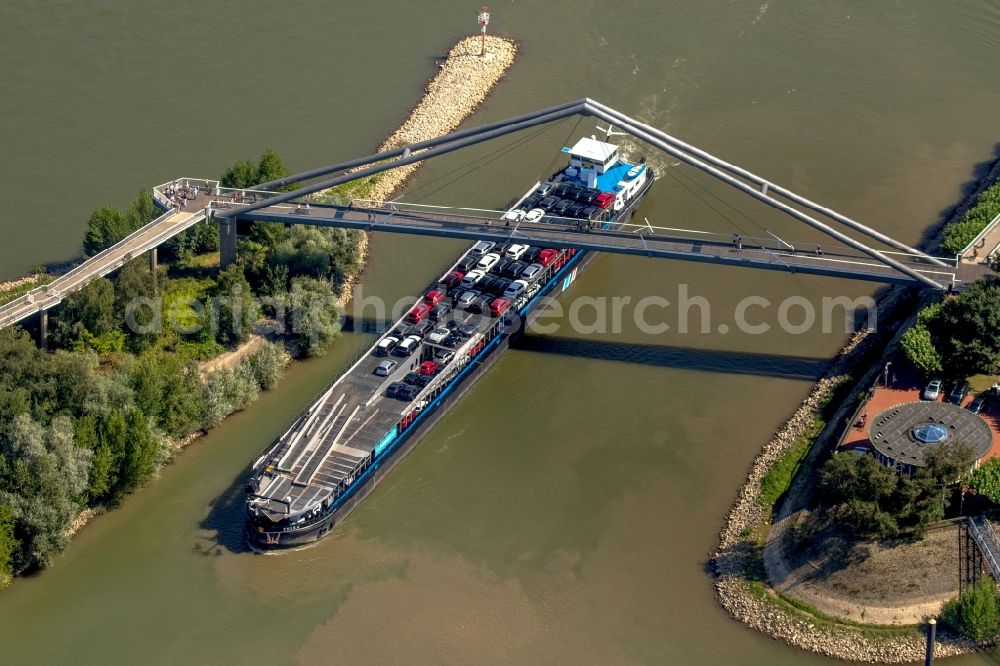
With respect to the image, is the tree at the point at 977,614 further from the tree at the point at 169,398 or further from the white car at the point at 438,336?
the tree at the point at 169,398

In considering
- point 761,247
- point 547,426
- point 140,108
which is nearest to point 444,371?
point 547,426

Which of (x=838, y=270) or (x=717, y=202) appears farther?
(x=717, y=202)

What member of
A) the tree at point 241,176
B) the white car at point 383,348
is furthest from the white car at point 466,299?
the tree at point 241,176

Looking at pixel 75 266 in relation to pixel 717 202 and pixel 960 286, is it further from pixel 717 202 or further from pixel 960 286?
pixel 960 286

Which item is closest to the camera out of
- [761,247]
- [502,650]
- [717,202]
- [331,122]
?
[502,650]

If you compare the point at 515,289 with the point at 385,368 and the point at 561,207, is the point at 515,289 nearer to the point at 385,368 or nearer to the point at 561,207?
the point at 385,368

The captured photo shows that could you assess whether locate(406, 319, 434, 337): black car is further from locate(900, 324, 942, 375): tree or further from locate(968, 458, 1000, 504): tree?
locate(968, 458, 1000, 504): tree
